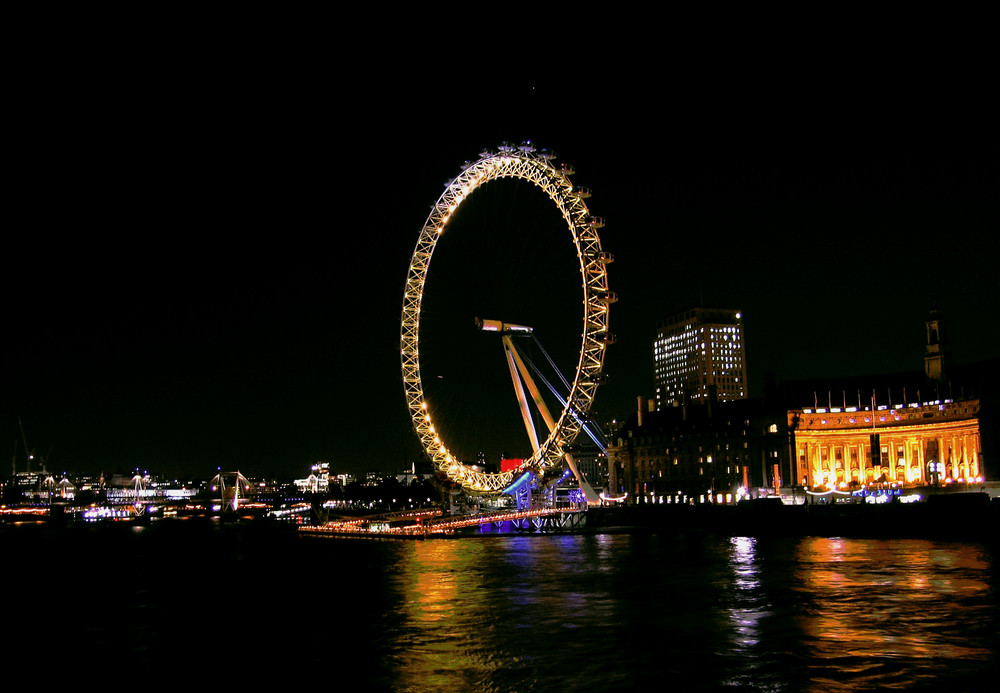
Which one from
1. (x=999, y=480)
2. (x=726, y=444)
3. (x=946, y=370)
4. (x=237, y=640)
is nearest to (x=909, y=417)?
(x=946, y=370)

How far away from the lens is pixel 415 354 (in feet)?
259

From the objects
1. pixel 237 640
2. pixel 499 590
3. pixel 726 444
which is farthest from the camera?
pixel 726 444

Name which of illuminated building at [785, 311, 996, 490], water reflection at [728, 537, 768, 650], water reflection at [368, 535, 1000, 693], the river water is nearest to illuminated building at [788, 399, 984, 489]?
illuminated building at [785, 311, 996, 490]

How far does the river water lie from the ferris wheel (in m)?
12.7

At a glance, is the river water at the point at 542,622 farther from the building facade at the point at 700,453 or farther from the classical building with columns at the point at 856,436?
the building facade at the point at 700,453

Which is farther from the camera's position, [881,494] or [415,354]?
[881,494]

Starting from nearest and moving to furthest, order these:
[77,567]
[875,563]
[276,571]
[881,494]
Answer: [875,563], [276,571], [77,567], [881,494]

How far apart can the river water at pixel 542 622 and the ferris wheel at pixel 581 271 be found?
1268 centimetres

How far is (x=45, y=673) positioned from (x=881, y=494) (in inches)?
3324

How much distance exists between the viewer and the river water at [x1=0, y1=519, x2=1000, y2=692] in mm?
26000

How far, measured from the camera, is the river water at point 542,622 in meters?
26.0

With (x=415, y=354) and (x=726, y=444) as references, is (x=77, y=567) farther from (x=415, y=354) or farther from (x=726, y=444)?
(x=726, y=444)

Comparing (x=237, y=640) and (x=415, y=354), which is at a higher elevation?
(x=415, y=354)

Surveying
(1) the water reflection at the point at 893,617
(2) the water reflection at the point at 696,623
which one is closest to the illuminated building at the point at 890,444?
(2) the water reflection at the point at 696,623
